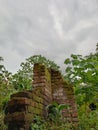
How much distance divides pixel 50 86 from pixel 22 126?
7.36 feet

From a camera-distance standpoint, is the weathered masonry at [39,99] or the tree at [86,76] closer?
the weathered masonry at [39,99]

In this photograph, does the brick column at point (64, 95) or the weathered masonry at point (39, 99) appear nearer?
the weathered masonry at point (39, 99)

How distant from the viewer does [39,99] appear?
5.09 meters

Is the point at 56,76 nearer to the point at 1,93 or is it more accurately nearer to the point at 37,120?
the point at 1,93

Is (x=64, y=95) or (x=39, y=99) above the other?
(x=64, y=95)

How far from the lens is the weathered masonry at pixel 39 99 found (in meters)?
4.27

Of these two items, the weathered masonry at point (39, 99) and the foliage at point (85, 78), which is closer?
the weathered masonry at point (39, 99)

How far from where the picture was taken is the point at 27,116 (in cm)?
432

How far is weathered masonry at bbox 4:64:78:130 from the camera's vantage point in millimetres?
4273

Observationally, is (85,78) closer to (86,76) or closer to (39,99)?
(86,76)

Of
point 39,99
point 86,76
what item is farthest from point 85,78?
point 39,99

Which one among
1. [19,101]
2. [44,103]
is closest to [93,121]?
[44,103]

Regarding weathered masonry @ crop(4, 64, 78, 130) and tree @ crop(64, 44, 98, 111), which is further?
tree @ crop(64, 44, 98, 111)

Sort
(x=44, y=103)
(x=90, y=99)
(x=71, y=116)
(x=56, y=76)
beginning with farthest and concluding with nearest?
(x=90, y=99) < (x=56, y=76) < (x=71, y=116) < (x=44, y=103)
